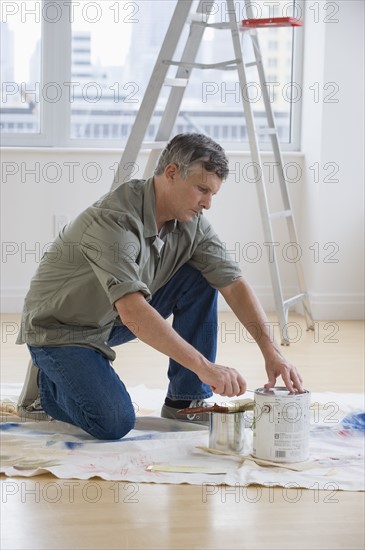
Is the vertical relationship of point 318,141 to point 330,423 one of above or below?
above

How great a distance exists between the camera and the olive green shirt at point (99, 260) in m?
2.54

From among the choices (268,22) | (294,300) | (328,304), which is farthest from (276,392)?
(328,304)

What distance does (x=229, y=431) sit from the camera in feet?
8.33

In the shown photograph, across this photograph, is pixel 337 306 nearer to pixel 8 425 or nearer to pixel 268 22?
pixel 268 22

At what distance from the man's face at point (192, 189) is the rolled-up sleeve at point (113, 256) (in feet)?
0.50

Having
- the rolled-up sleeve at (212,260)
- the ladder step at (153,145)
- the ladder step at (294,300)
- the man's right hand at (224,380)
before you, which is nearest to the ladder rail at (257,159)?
the ladder step at (294,300)

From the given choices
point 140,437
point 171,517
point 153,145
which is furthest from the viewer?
point 153,145

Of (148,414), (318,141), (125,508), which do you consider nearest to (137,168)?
(318,141)

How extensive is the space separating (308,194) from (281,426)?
2.78 metres

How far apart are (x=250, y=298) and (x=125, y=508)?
84 cm

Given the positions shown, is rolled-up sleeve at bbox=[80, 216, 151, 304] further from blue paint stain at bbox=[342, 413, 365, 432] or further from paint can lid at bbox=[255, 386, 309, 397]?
blue paint stain at bbox=[342, 413, 365, 432]

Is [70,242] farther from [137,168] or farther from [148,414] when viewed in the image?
[137,168]

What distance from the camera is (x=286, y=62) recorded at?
5.25 meters

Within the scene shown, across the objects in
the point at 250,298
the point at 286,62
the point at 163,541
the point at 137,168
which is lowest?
the point at 163,541
